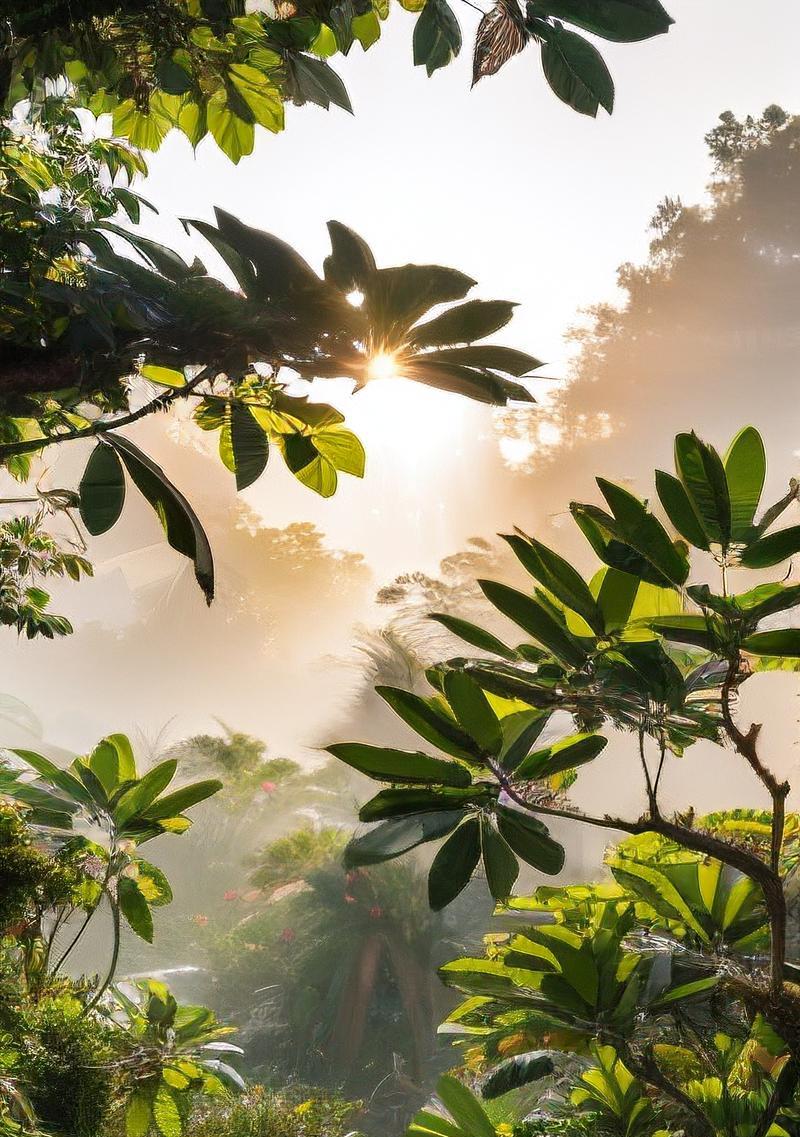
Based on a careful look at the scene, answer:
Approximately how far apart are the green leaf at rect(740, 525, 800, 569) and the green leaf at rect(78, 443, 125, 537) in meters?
0.45

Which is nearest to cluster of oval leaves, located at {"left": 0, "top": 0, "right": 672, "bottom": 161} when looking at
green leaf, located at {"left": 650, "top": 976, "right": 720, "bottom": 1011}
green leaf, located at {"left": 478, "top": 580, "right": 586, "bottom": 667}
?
green leaf, located at {"left": 478, "top": 580, "right": 586, "bottom": 667}

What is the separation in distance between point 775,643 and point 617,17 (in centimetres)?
42

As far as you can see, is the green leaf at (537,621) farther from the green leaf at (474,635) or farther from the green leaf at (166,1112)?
the green leaf at (166,1112)

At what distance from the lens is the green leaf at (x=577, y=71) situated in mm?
506

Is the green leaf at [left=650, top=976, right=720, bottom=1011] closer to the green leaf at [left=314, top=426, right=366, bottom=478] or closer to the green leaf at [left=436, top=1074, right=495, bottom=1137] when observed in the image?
the green leaf at [left=436, top=1074, right=495, bottom=1137]

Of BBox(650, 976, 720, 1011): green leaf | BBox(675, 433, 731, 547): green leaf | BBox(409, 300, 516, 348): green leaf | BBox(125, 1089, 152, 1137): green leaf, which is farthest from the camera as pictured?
BBox(125, 1089, 152, 1137): green leaf

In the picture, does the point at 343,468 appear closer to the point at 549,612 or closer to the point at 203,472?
the point at 549,612

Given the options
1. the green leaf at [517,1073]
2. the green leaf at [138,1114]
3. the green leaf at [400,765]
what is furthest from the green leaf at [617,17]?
the green leaf at [138,1114]

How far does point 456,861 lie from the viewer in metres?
0.49

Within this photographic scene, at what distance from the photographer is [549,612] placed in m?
0.49

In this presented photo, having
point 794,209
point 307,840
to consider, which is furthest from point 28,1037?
point 794,209

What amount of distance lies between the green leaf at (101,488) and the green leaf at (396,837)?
1.01 ft

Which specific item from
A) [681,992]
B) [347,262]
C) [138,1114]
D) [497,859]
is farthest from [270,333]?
[138,1114]

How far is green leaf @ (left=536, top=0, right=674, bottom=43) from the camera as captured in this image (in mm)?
454
